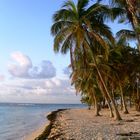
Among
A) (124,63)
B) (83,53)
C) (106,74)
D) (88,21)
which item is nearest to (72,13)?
(88,21)

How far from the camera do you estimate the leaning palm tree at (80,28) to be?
24.3 metres

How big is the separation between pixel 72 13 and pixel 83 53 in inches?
129

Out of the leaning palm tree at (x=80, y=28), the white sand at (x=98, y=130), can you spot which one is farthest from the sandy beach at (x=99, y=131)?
the leaning palm tree at (x=80, y=28)

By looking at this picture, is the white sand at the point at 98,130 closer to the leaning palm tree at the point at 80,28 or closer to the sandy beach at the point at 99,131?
the sandy beach at the point at 99,131

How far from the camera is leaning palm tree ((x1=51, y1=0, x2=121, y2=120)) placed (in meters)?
24.3

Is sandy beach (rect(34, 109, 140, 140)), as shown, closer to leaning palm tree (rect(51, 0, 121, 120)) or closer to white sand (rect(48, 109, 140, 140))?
white sand (rect(48, 109, 140, 140))

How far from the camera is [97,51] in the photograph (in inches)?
1072

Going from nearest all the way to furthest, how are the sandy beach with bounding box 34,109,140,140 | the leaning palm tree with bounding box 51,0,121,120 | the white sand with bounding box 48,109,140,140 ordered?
1. the sandy beach with bounding box 34,109,140,140
2. the white sand with bounding box 48,109,140,140
3. the leaning palm tree with bounding box 51,0,121,120

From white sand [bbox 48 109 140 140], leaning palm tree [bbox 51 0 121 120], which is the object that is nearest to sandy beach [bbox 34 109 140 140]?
white sand [bbox 48 109 140 140]

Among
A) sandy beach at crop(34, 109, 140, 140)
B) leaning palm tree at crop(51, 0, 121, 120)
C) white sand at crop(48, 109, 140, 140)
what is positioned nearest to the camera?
sandy beach at crop(34, 109, 140, 140)

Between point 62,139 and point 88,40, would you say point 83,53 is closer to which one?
point 88,40

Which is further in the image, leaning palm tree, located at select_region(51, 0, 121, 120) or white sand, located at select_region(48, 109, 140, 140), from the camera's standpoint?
leaning palm tree, located at select_region(51, 0, 121, 120)

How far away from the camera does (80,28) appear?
2416 cm

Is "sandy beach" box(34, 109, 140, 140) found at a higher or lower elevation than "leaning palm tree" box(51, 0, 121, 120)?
lower
